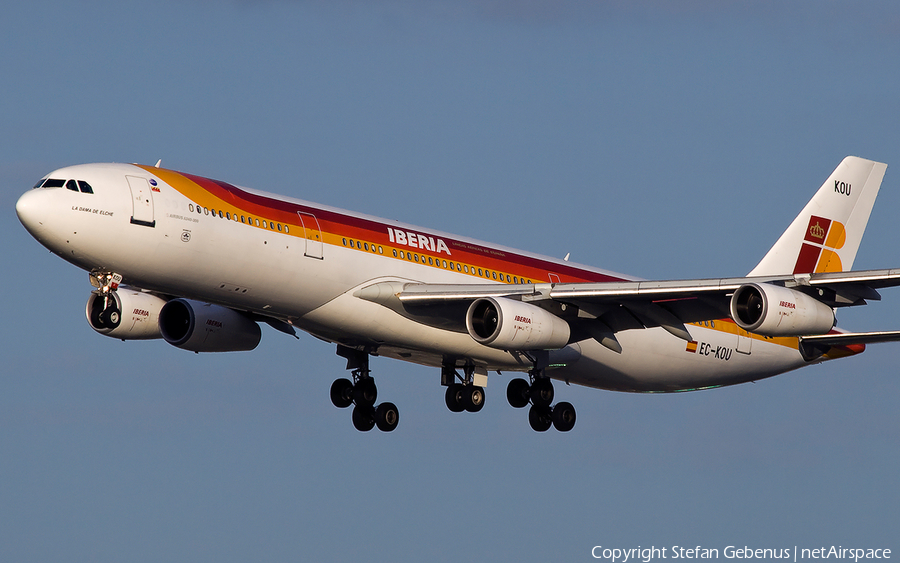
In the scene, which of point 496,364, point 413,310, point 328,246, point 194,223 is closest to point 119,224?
point 194,223

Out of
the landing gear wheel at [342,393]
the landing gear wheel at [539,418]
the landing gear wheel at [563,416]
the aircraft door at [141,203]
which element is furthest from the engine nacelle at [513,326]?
the aircraft door at [141,203]

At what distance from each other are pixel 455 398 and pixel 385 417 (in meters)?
3.12

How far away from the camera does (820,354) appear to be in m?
49.9

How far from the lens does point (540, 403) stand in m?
47.1

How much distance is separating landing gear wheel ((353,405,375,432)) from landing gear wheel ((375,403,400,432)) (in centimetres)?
25

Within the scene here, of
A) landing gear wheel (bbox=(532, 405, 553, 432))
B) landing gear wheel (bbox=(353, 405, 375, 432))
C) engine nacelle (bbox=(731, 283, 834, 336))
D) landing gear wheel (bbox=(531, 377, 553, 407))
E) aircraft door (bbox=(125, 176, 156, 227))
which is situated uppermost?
aircraft door (bbox=(125, 176, 156, 227))

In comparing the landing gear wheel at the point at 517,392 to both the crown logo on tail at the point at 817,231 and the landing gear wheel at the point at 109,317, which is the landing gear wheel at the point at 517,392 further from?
the landing gear wheel at the point at 109,317

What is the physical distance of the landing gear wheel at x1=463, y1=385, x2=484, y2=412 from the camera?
45.8 m

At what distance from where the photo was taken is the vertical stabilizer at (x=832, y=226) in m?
53.3

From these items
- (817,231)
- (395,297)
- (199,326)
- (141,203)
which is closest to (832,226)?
(817,231)

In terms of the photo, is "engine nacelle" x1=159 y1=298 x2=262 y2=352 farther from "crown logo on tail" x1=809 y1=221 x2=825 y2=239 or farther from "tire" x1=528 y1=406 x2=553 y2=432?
"crown logo on tail" x1=809 y1=221 x2=825 y2=239

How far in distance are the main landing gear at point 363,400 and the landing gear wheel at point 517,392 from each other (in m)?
4.34

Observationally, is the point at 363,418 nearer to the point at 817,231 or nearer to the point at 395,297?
the point at 395,297

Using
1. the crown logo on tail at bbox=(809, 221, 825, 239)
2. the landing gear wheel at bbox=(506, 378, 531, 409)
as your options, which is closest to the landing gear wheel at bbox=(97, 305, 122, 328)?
the landing gear wheel at bbox=(506, 378, 531, 409)
